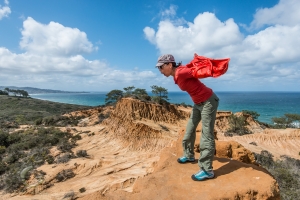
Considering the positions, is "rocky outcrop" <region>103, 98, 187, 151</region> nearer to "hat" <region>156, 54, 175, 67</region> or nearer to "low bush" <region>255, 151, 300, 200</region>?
"low bush" <region>255, 151, 300, 200</region>

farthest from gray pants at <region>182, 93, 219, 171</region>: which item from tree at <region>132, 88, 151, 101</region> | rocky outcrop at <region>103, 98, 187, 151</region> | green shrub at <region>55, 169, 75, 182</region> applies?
tree at <region>132, 88, 151, 101</region>

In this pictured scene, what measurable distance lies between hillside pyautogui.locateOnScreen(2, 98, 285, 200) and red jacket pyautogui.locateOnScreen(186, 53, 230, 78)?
5.17ft

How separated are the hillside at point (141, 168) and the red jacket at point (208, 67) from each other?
5.17 feet

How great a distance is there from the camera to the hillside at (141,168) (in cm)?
271

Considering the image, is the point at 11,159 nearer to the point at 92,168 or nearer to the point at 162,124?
the point at 92,168

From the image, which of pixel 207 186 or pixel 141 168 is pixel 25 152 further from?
pixel 207 186

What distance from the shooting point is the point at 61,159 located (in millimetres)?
10820

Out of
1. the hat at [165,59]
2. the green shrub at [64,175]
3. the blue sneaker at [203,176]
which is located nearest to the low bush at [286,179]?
the blue sneaker at [203,176]

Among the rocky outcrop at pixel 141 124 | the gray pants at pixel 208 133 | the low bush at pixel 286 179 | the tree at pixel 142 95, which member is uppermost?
the tree at pixel 142 95

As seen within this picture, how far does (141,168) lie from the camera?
32.1 ft

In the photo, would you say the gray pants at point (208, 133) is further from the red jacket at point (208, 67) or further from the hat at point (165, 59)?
the hat at point (165, 59)

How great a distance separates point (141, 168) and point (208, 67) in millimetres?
8202

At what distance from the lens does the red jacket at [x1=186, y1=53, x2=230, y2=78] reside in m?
2.58

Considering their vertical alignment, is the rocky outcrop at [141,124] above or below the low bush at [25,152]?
above
